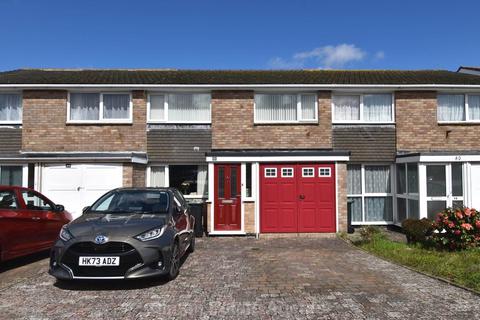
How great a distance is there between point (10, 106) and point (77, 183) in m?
4.26

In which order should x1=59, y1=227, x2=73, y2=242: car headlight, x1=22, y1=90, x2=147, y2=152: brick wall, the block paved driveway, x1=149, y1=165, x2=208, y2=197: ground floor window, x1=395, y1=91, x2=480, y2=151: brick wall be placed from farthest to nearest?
x1=395, y1=91, x2=480, y2=151: brick wall, x1=149, y1=165, x2=208, y2=197: ground floor window, x1=22, y1=90, x2=147, y2=152: brick wall, x1=59, y1=227, x2=73, y2=242: car headlight, the block paved driveway

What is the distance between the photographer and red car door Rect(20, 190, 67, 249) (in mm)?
7812

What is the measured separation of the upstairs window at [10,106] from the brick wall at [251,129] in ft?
21.6

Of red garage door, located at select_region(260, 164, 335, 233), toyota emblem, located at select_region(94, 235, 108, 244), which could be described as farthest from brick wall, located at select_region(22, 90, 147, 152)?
toyota emblem, located at select_region(94, 235, 108, 244)

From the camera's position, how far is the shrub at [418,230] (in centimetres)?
909

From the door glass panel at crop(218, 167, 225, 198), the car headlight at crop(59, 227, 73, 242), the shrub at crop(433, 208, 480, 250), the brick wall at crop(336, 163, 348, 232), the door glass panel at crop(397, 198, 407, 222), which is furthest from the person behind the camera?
the door glass panel at crop(397, 198, 407, 222)

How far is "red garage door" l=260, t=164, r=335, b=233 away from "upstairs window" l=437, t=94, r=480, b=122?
16.5 ft

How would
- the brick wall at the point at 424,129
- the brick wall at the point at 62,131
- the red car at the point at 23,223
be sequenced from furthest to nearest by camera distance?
1. the brick wall at the point at 424,129
2. the brick wall at the point at 62,131
3. the red car at the point at 23,223

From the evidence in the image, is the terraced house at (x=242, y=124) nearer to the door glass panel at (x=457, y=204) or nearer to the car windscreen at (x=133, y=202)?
the door glass panel at (x=457, y=204)

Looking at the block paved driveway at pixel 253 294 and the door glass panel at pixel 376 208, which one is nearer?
the block paved driveway at pixel 253 294

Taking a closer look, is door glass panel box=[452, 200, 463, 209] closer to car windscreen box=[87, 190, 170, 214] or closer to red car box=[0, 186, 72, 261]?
car windscreen box=[87, 190, 170, 214]

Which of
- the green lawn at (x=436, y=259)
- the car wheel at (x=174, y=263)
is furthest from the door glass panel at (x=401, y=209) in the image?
the car wheel at (x=174, y=263)

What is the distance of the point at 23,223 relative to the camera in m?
7.39

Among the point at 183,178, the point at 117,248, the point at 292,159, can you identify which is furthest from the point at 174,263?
the point at 183,178
